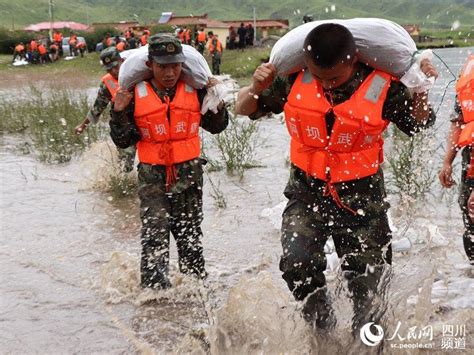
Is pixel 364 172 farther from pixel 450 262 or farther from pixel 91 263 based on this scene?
pixel 91 263

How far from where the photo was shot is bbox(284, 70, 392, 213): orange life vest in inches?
121

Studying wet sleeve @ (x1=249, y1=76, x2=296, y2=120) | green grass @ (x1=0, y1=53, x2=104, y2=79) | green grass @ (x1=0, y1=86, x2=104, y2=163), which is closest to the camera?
wet sleeve @ (x1=249, y1=76, x2=296, y2=120)

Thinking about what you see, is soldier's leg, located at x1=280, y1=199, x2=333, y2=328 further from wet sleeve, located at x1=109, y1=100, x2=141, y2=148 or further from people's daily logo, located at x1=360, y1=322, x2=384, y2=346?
wet sleeve, located at x1=109, y1=100, x2=141, y2=148

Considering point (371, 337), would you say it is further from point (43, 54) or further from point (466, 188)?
point (43, 54)

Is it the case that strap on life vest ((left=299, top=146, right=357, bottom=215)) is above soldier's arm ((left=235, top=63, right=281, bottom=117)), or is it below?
below

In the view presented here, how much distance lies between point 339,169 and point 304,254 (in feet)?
1.56

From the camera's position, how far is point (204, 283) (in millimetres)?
4680

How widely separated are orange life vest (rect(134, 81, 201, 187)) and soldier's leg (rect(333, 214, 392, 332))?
→ 1417mm

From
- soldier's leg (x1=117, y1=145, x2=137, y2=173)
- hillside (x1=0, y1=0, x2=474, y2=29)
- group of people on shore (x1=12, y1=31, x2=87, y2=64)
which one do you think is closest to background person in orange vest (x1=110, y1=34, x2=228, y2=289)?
soldier's leg (x1=117, y1=145, x2=137, y2=173)

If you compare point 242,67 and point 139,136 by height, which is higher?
point 139,136

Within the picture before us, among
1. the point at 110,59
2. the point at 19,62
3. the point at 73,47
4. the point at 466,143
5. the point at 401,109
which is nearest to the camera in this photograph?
the point at 401,109

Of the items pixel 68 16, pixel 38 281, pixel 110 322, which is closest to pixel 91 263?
pixel 38 281

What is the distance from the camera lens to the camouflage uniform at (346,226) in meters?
3.21

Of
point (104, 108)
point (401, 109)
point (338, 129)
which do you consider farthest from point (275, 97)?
point (104, 108)
